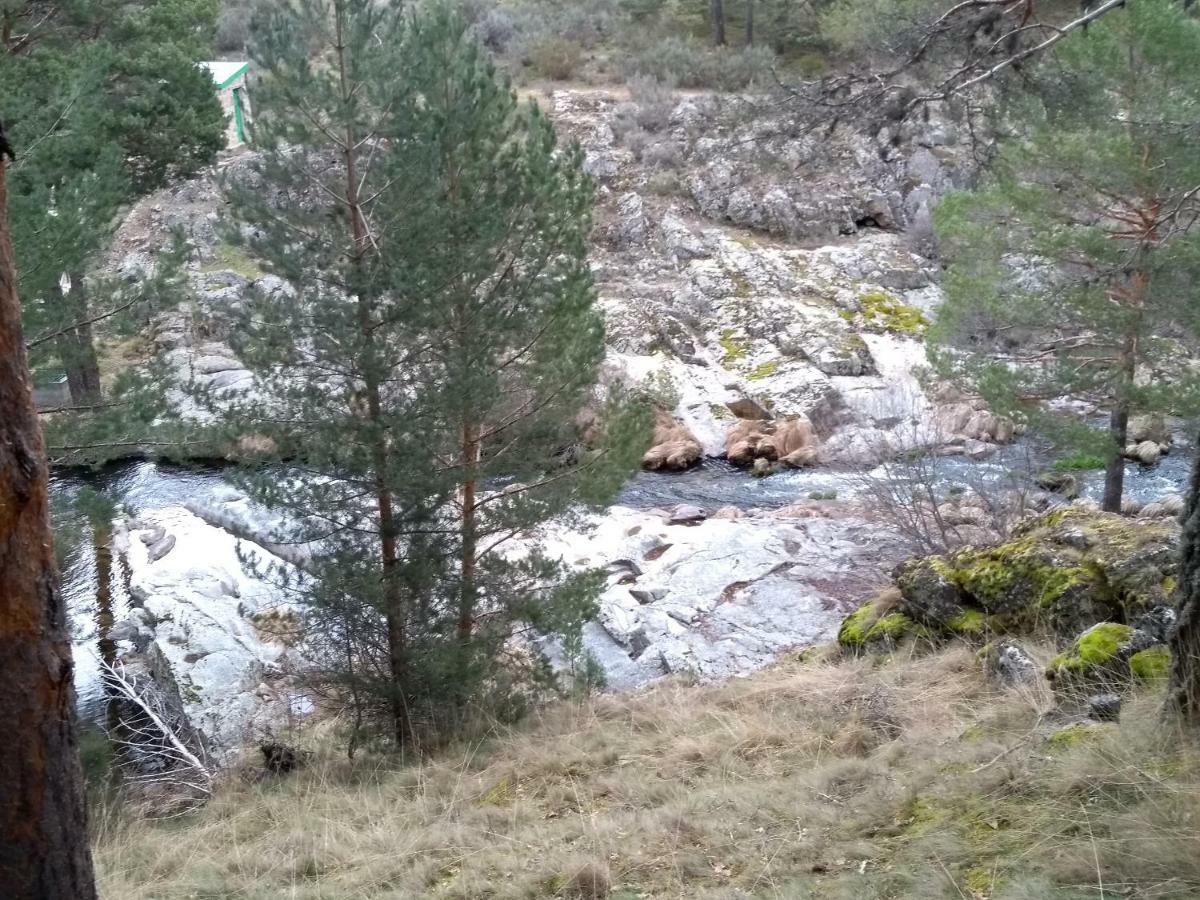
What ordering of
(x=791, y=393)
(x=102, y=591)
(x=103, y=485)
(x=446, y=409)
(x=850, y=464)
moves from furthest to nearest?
(x=791, y=393)
(x=850, y=464)
(x=103, y=485)
(x=102, y=591)
(x=446, y=409)

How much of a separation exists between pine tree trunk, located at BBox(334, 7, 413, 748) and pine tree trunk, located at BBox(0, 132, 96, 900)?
445 centimetres

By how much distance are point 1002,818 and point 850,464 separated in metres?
14.8

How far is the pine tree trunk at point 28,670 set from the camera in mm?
2828

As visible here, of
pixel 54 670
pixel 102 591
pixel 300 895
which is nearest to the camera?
pixel 54 670

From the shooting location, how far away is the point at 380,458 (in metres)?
7.68

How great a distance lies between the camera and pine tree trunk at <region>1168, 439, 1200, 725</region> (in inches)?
141

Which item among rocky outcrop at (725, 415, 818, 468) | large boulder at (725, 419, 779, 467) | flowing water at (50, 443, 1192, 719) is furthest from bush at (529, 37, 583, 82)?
flowing water at (50, 443, 1192, 719)

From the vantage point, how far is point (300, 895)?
4469 mm

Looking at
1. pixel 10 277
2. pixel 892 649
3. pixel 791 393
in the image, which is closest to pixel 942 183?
pixel 791 393

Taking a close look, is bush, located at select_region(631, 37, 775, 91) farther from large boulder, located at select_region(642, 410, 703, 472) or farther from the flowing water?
the flowing water

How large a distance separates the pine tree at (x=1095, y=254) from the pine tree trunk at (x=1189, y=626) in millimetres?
7860

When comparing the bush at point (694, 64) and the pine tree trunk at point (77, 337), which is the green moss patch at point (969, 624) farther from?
the bush at point (694, 64)

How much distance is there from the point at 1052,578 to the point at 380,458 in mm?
5017

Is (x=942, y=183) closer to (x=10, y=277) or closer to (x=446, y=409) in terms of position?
(x=446, y=409)
